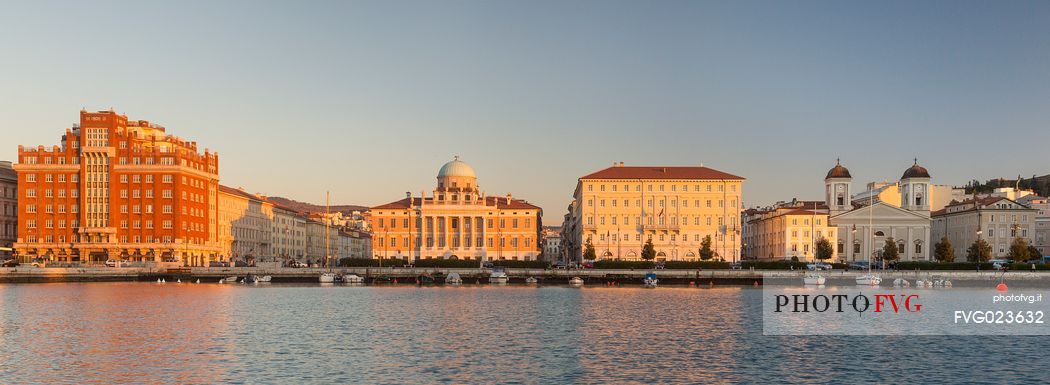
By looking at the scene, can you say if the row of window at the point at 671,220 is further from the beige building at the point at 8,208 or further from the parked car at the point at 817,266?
the beige building at the point at 8,208

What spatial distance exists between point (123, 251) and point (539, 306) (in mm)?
92347

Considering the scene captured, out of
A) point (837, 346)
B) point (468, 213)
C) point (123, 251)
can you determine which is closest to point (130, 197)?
point (123, 251)

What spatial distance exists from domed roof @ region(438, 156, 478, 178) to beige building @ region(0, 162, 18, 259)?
6950 centimetres

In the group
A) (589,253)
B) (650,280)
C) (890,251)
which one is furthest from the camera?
(890,251)

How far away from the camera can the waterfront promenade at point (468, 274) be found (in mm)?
118750

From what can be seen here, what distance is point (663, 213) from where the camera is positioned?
152 m

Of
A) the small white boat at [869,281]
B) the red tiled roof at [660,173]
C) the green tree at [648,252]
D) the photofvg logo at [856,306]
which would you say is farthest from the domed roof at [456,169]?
the photofvg logo at [856,306]

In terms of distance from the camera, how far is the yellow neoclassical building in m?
162

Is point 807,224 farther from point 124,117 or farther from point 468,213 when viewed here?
point 124,117

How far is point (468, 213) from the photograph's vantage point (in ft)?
531

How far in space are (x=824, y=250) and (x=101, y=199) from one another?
372ft

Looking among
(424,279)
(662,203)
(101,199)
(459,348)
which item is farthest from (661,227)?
(459,348)

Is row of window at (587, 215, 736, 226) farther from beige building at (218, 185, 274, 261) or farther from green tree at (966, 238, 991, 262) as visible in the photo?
beige building at (218, 185, 274, 261)

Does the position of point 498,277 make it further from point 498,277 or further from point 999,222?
point 999,222
